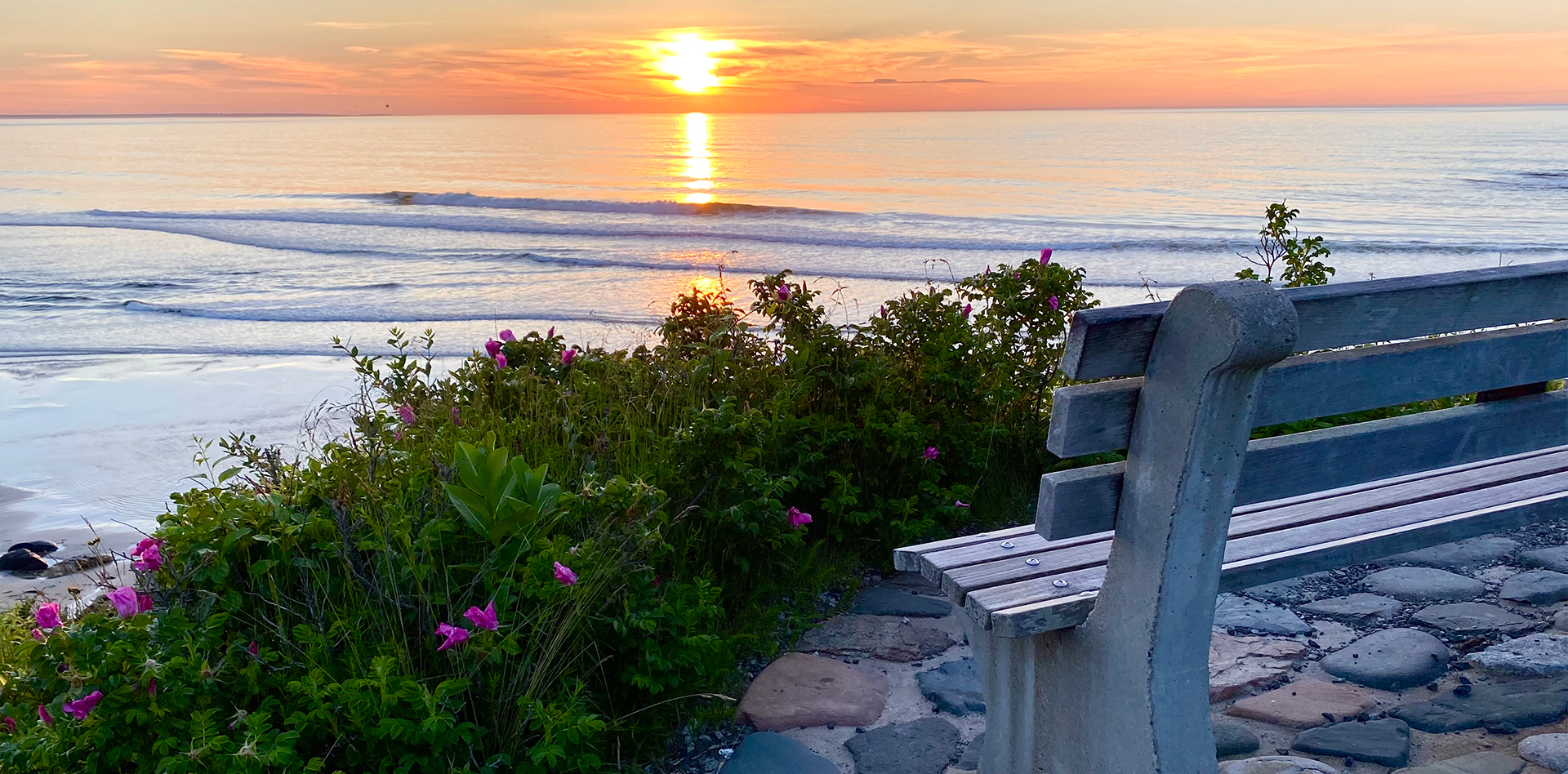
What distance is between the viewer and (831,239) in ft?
64.6

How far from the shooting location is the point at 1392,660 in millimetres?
3227

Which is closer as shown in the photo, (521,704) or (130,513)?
(521,704)

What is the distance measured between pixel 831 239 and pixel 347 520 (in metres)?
17.3

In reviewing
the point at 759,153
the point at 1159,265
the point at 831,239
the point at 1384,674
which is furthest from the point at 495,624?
the point at 759,153

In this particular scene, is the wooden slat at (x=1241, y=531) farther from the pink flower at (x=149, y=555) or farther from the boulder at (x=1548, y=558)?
the pink flower at (x=149, y=555)

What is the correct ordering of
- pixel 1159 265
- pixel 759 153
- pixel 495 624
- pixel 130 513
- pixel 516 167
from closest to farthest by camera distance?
pixel 495 624
pixel 130 513
pixel 1159 265
pixel 516 167
pixel 759 153

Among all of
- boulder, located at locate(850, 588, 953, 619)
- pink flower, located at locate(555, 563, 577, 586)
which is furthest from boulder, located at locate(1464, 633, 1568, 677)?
pink flower, located at locate(555, 563, 577, 586)

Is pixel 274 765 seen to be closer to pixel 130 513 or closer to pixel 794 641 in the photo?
pixel 794 641

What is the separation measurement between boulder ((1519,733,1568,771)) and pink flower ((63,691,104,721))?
3.33 meters

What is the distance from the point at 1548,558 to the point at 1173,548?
124 inches

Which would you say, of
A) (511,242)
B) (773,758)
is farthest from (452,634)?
(511,242)

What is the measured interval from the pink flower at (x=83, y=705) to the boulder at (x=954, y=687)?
83.6 inches

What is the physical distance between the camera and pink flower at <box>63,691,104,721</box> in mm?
2240

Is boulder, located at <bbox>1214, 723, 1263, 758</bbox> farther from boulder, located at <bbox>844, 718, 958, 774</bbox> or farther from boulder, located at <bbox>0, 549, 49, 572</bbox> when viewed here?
boulder, located at <bbox>0, 549, 49, 572</bbox>
